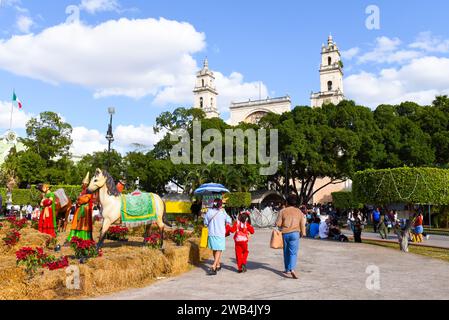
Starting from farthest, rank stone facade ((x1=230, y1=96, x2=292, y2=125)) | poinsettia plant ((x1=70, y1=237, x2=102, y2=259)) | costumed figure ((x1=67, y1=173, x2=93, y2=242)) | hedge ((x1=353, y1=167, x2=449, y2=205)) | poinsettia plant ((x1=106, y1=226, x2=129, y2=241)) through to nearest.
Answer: stone facade ((x1=230, y1=96, x2=292, y2=125)), hedge ((x1=353, y1=167, x2=449, y2=205)), poinsettia plant ((x1=106, y1=226, x2=129, y2=241)), costumed figure ((x1=67, y1=173, x2=93, y2=242)), poinsettia plant ((x1=70, y1=237, x2=102, y2=259))

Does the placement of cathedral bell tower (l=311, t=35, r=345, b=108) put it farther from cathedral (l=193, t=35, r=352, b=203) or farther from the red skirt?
the red skirt

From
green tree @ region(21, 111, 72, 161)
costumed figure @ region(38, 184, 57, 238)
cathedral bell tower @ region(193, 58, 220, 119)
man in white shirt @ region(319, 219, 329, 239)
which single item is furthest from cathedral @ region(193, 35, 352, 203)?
costumed figure @ region(38, 184, 57, 238)

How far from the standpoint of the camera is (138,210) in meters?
10.6

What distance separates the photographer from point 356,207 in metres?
36.3

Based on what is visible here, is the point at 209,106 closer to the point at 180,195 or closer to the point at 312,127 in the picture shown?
the point at 180,195

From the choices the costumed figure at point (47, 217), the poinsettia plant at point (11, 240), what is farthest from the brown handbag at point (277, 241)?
the costumed figure at point (47, 217)

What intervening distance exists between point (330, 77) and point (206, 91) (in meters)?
28.9

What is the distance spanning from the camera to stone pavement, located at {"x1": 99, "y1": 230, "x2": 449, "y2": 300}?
7121 mm

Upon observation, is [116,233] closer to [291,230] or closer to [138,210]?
[138,210]

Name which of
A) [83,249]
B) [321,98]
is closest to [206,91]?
[321,98]

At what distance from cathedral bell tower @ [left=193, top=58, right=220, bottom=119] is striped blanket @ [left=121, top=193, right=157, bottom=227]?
79.1m

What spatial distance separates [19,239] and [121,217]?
11.4 ft

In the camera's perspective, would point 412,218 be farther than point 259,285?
Yes
